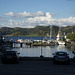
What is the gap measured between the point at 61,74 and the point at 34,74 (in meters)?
2.13

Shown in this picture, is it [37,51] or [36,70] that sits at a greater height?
[36,70]

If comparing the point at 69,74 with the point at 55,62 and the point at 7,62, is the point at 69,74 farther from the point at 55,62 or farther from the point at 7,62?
the point at 7,62

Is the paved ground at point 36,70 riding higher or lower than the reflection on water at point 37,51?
higher

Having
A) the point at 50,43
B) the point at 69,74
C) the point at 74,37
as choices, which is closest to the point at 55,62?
the point at 69,74

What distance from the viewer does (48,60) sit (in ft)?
107

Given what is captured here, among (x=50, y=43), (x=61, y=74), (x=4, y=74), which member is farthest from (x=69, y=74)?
(x=50, y=43)

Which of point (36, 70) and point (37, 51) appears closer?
point (36, 70)

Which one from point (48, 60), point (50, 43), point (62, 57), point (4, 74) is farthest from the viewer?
point (50, 43)

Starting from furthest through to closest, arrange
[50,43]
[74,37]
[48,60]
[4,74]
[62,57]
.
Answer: [74,37]
[50,43]
[48,60]
[62,57]
[4,74]

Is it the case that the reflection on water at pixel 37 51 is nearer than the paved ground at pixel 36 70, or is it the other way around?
the paved ground at pixel 36 70

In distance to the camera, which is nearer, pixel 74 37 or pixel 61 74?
pixel 61 74

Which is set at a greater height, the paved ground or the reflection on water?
the paved ground

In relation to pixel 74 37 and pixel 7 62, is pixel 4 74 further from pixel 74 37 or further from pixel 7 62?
pixel 74 37

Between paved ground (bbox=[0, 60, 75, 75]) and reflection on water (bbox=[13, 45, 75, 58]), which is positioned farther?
reflection on water (bbox=[13, 45, 75, 58])
